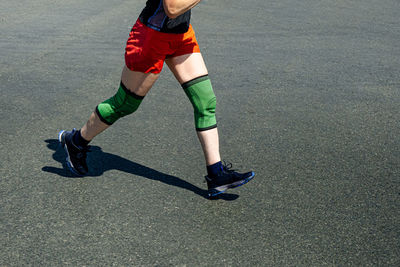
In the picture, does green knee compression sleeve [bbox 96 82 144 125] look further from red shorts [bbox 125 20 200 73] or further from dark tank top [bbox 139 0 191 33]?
dark tank top [bbox 139 0 191 33]

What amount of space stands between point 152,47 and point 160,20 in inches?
7.0

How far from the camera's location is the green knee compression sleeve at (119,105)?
12.8ft

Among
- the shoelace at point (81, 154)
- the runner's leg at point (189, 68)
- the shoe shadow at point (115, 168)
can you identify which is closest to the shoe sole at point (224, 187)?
the shoe shadow at point (115, 168)

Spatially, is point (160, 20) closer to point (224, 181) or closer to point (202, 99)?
point (202, 99)

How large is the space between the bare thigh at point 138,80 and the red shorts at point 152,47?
0.04 m

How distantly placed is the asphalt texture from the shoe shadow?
0.02 meters

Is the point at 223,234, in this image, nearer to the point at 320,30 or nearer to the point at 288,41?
the point at 288,41

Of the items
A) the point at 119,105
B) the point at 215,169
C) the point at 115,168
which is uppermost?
the point at 119,105

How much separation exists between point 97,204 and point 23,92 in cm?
280

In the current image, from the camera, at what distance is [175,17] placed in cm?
355

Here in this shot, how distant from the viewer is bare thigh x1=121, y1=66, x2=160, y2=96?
379 centimetres

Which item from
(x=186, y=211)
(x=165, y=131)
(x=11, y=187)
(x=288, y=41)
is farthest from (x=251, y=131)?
(x=288, y=41)

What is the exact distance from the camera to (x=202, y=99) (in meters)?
3.85

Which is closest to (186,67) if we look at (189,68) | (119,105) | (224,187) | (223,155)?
(189,68)
